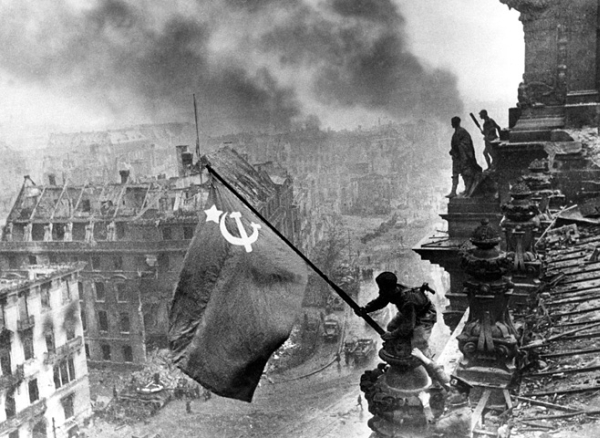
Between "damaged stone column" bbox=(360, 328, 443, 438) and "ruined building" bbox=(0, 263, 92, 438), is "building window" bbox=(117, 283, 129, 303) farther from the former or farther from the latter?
"damaged stone column" bbox=(360, 328, 443, 438)

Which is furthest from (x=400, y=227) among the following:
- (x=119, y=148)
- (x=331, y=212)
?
(x=119, y=148)

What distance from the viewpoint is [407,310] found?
4691mm

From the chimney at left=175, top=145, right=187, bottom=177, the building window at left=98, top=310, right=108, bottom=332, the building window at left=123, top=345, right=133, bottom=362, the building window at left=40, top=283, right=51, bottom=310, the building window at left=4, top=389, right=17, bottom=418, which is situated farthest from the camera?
the chimney at left=175, top=145, right=187, bottom=177

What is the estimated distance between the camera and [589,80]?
17203mm

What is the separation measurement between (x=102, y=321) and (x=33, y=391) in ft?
25.3

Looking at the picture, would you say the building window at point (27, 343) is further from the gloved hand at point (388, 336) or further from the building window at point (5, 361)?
the gloved hand at point (388, 336)

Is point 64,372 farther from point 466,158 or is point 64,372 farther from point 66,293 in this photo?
point 466,158

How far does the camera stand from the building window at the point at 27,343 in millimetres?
25672

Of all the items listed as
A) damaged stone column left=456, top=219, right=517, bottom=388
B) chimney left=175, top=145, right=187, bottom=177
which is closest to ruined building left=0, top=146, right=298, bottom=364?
chimney left=175, top=145, right=187, bottom=177

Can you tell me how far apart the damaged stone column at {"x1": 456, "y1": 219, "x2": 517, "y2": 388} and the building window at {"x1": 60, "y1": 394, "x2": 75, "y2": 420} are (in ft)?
81.9

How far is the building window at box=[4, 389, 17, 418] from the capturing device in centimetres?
2461

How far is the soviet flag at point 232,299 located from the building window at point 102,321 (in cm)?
2938

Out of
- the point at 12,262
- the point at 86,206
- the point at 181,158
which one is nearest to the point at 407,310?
the point at 86,206

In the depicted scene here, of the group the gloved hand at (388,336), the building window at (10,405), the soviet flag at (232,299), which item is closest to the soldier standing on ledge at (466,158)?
the soviet flag at (232,299)
